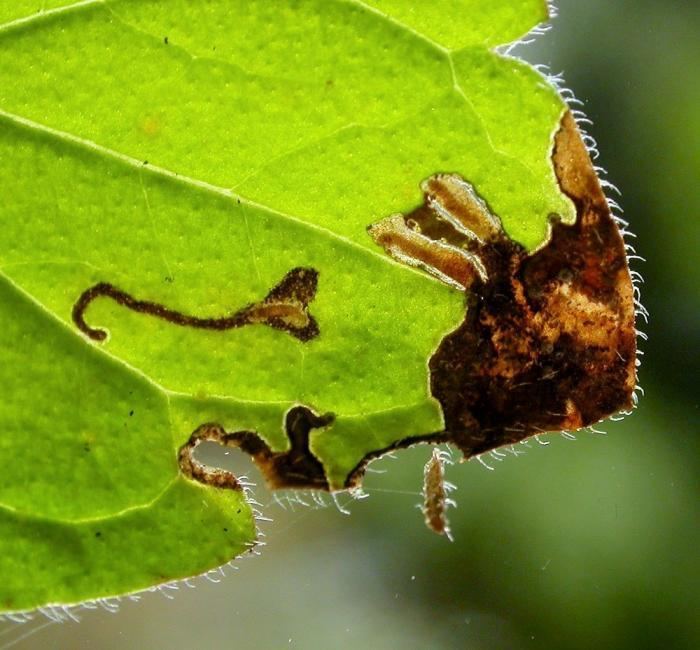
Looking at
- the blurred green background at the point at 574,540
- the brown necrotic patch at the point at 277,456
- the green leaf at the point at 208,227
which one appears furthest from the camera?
the blurred green background at the point at 574,540

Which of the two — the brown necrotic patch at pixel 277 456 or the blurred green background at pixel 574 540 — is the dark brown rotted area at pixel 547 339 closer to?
the brown necrotic patch at pixel 277 456

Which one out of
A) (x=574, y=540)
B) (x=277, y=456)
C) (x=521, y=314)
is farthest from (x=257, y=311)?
(x=574, y=540)

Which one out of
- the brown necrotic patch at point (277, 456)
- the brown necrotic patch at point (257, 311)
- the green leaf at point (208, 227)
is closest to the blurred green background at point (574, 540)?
the brown necrotic patch at point (277, 456)

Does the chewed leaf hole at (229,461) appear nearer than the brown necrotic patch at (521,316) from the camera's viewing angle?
No

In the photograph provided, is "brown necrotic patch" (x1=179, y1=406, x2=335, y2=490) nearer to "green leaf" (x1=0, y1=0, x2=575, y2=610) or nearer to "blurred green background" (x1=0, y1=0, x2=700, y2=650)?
"green leaf" (x1=0, y1=0, x2=575, y2=610)

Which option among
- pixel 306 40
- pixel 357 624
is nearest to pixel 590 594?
pixel 357 624

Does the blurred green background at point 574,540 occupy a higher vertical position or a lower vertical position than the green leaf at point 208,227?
lower
